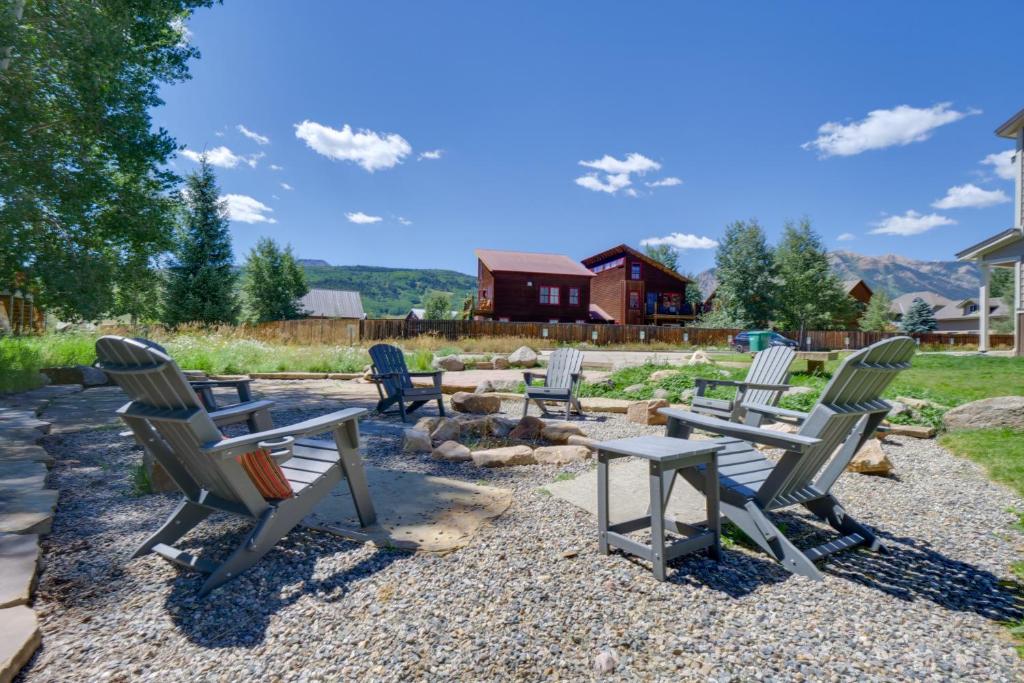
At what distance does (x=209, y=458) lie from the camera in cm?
200

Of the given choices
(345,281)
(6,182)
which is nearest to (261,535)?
(6,182)

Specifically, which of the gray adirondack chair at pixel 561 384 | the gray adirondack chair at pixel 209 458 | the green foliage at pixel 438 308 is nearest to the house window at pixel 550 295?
the gray adirondack chair at pixel 561 384

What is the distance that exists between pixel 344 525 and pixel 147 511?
117 centimetres

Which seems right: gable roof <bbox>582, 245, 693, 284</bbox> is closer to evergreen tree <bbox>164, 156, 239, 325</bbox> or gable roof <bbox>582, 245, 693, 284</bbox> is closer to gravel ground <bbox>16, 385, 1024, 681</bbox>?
evergreen tree <bbox>164, 156, 239, 325</bbox>

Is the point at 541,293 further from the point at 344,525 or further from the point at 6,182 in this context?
the point at 344,525

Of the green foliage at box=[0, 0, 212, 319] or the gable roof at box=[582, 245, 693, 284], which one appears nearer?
the green foliage at box=[0, 0, 212, 319]

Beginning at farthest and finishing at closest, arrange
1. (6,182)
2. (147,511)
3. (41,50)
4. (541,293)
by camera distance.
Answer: (541,293)
(41,50)
(6,182)
(147,511)

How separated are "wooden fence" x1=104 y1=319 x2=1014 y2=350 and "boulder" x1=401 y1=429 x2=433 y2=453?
11745mm

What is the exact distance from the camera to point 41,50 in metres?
7.32

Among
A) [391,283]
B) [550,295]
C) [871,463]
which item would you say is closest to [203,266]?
[550,295]

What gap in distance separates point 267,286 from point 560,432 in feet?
105

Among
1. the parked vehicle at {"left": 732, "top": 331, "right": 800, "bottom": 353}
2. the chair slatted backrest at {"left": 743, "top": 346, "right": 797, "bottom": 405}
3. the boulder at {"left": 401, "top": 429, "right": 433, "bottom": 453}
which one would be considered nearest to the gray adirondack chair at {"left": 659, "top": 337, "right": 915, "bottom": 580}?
the boulder at {"left": 401, "top": 429, "right": 433, "bottom": 453}

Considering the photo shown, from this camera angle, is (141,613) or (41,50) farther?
(41,50)

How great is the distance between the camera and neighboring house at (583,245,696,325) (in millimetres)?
34312
